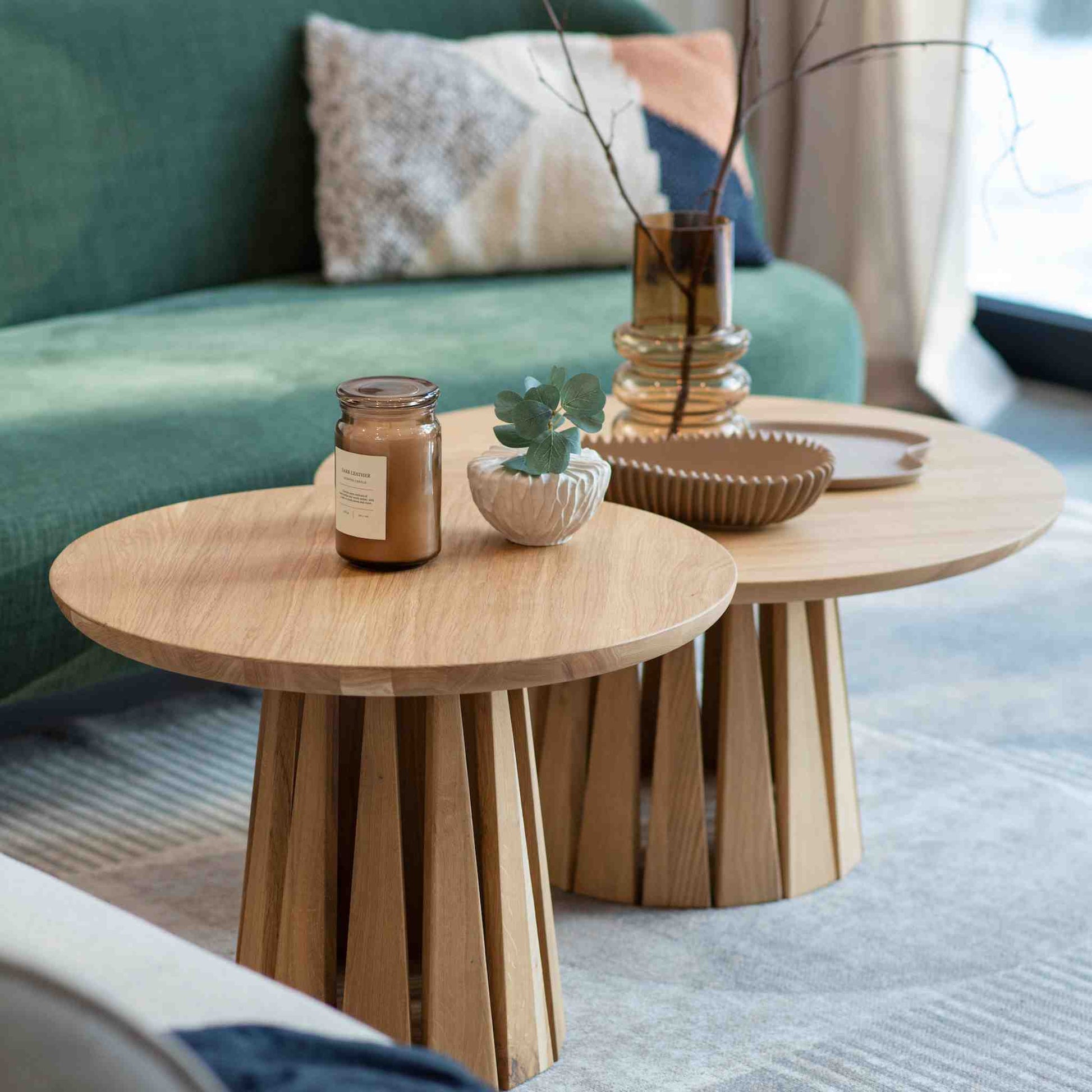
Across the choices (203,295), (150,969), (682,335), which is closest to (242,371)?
(203,295)

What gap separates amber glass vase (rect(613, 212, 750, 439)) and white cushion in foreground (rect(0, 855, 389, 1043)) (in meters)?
0.90

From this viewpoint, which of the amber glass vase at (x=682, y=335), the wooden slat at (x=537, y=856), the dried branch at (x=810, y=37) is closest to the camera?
the wooden slat at (x=537, y=856)

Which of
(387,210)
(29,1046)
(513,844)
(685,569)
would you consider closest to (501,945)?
(513,844)

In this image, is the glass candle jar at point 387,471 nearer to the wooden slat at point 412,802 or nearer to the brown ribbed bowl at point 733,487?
the wooden slat at point 412,802

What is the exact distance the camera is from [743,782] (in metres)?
1.39

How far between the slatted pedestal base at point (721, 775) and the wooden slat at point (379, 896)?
1.18 feet

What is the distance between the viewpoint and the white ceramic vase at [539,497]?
1075 millimetres

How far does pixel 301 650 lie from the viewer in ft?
2.97

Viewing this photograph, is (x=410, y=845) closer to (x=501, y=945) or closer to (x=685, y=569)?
(x=501, y=945)

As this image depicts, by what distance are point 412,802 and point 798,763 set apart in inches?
16.1

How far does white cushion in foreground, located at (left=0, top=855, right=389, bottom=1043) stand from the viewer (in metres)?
0.61

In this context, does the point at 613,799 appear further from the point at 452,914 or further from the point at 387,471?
the point at 387,471

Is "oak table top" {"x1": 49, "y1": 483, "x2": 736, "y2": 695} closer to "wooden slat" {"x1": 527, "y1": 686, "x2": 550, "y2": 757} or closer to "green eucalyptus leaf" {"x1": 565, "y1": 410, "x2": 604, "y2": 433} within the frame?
"green eucalyptus leaf" {"x1": 565, "y1": 410, "x2": 604, "y2": 433}

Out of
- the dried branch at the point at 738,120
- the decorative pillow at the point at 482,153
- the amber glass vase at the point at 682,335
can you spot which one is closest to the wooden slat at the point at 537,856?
the amber glass vase at the point at 682,335
